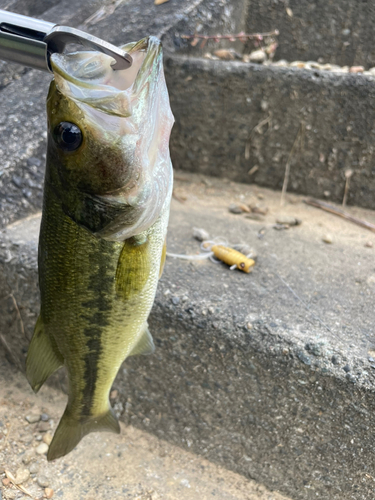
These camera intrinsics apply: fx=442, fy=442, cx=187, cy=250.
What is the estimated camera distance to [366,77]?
2.29m

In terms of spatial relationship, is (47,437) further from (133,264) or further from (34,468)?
(133,264)

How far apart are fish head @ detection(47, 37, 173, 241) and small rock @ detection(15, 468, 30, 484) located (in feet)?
4.10

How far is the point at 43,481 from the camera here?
1751mm

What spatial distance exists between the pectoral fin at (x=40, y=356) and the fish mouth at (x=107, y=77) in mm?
642

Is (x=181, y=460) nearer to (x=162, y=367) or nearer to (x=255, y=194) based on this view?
(x=162, y=367)

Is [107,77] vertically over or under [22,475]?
over

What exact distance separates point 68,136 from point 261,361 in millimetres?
1041

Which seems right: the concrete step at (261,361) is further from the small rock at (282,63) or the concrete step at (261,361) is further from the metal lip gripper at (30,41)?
the small rock at (282,63)

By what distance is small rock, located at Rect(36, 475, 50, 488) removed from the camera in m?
1.74

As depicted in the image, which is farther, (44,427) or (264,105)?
(264,105)

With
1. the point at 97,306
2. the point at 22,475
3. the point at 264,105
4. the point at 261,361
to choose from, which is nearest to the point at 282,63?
the point at 264,105

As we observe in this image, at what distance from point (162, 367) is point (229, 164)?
55.7 inches

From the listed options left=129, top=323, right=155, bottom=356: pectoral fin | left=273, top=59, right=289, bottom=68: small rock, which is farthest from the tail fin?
left=273, top=59, right=289, bottom=68: small rock

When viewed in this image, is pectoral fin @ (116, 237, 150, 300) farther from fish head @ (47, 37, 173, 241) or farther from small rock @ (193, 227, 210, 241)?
small rock @ (193, 227, 210, 241)
